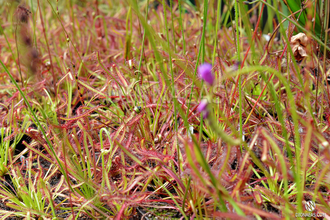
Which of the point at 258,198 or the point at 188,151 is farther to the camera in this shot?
the point at 258,198

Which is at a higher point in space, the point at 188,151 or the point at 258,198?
the point at 188,151

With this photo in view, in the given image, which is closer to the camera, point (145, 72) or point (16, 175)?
point (16, 175)

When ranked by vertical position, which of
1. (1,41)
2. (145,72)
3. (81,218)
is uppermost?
(1,41)

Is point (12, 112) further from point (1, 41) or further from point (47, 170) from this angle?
point (1, 41)

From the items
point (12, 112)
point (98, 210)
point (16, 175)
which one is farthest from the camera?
point (12, 112)

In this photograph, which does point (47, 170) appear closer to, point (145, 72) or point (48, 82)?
point (48, 82)

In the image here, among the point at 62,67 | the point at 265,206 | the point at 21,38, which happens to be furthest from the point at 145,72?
the point at 265,206

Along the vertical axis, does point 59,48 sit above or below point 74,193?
above

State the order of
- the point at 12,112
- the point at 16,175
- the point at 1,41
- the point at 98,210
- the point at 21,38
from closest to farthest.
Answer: the point at 98,210
the point at 16,175
the point at 12,112
the point at 21,38
the point at 1,41

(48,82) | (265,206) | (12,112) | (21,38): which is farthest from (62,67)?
(265,206)
